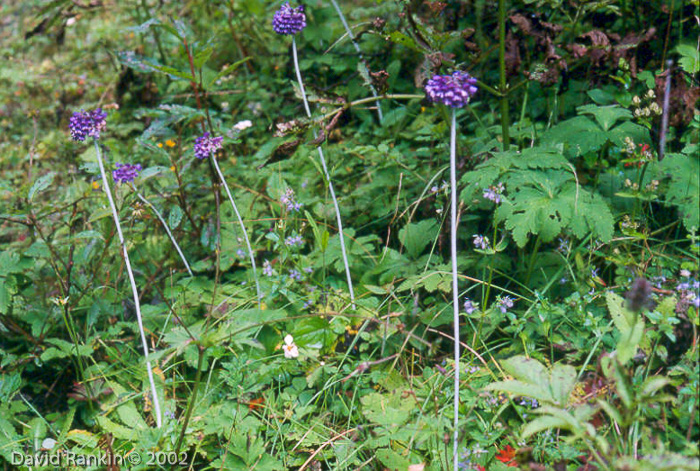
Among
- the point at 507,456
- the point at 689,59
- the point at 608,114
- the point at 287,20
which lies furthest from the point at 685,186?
the point at 287,20

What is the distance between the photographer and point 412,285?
2174 millimetres

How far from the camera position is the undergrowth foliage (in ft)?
5.73

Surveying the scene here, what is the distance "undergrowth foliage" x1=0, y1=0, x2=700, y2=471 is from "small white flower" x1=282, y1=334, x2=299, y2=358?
0.09 feet

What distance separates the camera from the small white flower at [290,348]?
6.89 feet

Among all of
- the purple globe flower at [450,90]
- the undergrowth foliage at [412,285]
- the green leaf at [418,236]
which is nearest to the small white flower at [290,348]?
the undergrowth foliage at [412,285]

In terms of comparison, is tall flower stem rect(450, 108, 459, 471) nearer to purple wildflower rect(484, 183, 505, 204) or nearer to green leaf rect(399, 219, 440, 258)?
purple wildflower rect(484, 183, 505, 204)

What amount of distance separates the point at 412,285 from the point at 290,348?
21.5 inches

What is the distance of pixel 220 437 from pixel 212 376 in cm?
34

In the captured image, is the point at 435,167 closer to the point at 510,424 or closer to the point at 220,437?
the point at 510,424

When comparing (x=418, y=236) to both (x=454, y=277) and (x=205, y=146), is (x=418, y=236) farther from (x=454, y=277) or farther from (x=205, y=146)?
(x=205, y=146)

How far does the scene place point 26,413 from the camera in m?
2.33

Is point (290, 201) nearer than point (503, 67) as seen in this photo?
No

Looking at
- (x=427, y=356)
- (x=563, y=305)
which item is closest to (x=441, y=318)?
(x=427, y=356)

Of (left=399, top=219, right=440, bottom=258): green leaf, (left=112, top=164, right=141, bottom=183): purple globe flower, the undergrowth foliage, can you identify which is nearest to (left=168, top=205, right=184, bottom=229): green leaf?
the undergrowth foliage
